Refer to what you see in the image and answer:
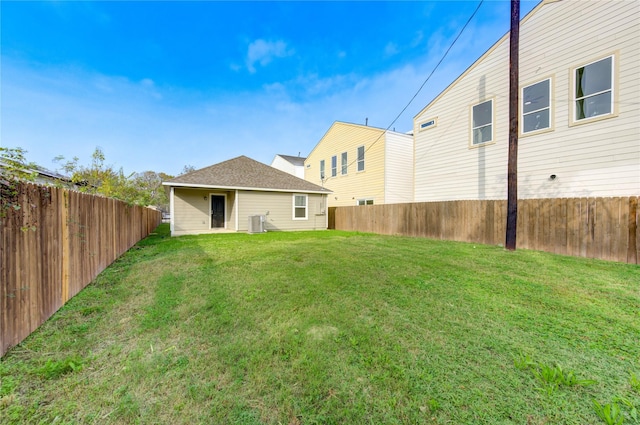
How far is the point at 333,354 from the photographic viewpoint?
211 cm

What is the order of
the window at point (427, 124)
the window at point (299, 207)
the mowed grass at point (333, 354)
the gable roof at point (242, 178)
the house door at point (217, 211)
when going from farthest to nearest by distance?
the window at point (299, 207)
the house door at point (217, 211)
the gable roof at point (242, 178)
the window at point (427, 124)
the mowed grass at point (333, 354)

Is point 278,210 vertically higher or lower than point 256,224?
higher

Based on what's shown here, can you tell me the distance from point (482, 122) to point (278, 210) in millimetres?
9911

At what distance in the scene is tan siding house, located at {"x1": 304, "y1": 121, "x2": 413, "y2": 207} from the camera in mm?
13719

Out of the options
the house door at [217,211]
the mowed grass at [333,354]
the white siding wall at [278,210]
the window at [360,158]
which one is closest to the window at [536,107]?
the mowed grass at [333,354]

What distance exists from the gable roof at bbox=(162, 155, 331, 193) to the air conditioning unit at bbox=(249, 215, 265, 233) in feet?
5.29

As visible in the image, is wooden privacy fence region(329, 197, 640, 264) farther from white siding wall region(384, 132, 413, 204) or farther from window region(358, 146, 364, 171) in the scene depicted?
window region(358, 146, 364, 171)

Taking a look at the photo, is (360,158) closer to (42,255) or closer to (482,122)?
(482,122)

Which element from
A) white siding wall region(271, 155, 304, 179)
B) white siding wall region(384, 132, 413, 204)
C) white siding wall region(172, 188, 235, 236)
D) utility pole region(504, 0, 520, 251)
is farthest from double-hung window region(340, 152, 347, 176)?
utility pole region(504, 0, 520, 251)

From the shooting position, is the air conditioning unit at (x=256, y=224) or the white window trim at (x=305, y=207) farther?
the white window trim at (x=305, y=207)

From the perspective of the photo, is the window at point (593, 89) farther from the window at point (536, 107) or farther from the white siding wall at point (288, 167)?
the white siding wall at point (288, 167)

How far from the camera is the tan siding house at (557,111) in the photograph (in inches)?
248

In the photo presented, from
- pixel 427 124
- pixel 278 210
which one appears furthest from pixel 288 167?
pixel 427 124

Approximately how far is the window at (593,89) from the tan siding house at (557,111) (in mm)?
20
